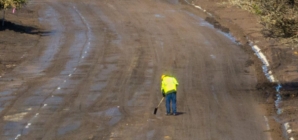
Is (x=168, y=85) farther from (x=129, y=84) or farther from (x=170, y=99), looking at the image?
(x=129, y=84)

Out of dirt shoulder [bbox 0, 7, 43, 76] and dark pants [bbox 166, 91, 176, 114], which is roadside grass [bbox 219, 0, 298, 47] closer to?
dark pants [bbox 166, 91, 176, 114]

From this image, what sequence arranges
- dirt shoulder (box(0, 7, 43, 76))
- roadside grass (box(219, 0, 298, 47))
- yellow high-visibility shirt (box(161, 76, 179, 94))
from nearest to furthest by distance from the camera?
roadside grass (box(219, 0, 298, 47)) < yellow high-visibility shirt (box(161, 76, 179, 94)) < dirt shoulder (box(0, 7, 43, 76))

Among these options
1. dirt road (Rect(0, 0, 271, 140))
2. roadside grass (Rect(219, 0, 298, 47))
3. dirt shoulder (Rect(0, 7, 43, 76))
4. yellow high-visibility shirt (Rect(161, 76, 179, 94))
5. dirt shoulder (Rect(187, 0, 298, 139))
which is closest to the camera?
dirt road (Rect(0, 0, 271, 140))

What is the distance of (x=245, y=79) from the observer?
27938 mm

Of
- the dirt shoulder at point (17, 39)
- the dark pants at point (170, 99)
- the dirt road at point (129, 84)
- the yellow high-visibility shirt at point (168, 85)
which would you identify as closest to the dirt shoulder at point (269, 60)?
the dirt road at point (129, 84)

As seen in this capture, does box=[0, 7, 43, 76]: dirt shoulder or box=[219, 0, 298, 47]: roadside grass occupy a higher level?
box=[219, 0, 298, 47]: roadside grass

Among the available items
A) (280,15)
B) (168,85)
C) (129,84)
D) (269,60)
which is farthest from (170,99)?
(269,60)

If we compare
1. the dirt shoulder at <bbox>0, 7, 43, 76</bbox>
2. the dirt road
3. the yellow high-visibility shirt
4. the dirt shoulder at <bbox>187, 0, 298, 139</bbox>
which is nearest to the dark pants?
the yellow high-visibility shirt

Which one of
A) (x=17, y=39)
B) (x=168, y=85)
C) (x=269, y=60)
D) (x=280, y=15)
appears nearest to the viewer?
(x=280, y=15)

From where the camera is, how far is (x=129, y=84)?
26141 mm

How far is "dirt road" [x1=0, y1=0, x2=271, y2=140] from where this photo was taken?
63.8 ft

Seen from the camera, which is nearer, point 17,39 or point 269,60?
point 269,60

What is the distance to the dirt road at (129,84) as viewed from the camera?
63.8 feet

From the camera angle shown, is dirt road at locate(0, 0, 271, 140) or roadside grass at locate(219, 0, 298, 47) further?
roadside grass at locate(219, 0, 298, 47)
